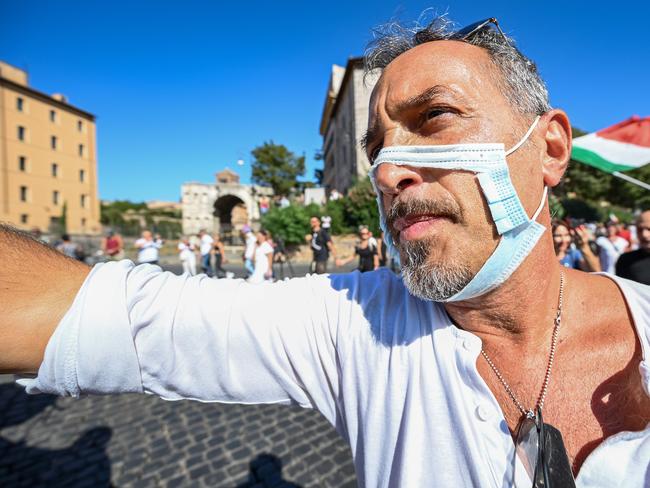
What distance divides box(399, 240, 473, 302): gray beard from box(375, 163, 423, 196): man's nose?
0.20 meters

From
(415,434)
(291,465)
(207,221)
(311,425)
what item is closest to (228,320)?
(415,434)

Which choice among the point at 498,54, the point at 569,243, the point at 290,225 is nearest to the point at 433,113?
the point at 498,54

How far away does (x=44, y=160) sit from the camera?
46.2 meters

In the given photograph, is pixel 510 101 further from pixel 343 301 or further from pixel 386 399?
pixel 386 399

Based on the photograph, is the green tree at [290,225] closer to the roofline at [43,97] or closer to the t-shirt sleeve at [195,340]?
the t-shirt sleeve at [195,340]

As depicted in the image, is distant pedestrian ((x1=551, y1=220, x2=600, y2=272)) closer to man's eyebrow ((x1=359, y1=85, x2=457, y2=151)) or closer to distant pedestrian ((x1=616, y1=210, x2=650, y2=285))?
distant pedestrian ((x1=616, y1=210, x2=650, y2=285))

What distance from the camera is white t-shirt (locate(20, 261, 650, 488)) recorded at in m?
1.00

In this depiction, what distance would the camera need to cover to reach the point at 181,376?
3.83 ft

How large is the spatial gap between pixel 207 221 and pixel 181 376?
40.4 meters

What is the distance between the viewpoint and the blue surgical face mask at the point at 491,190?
120 centimetres

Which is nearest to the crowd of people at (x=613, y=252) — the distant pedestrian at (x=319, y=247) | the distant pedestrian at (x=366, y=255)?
the distant pedestrian at (x=366, y=255)

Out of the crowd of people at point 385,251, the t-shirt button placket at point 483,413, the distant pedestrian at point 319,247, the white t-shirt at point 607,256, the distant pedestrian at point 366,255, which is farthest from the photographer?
the distant pedestrian at point 319,247

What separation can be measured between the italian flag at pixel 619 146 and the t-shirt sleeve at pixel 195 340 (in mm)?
7544

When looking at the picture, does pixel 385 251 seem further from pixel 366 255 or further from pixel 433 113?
pixel 433 113
